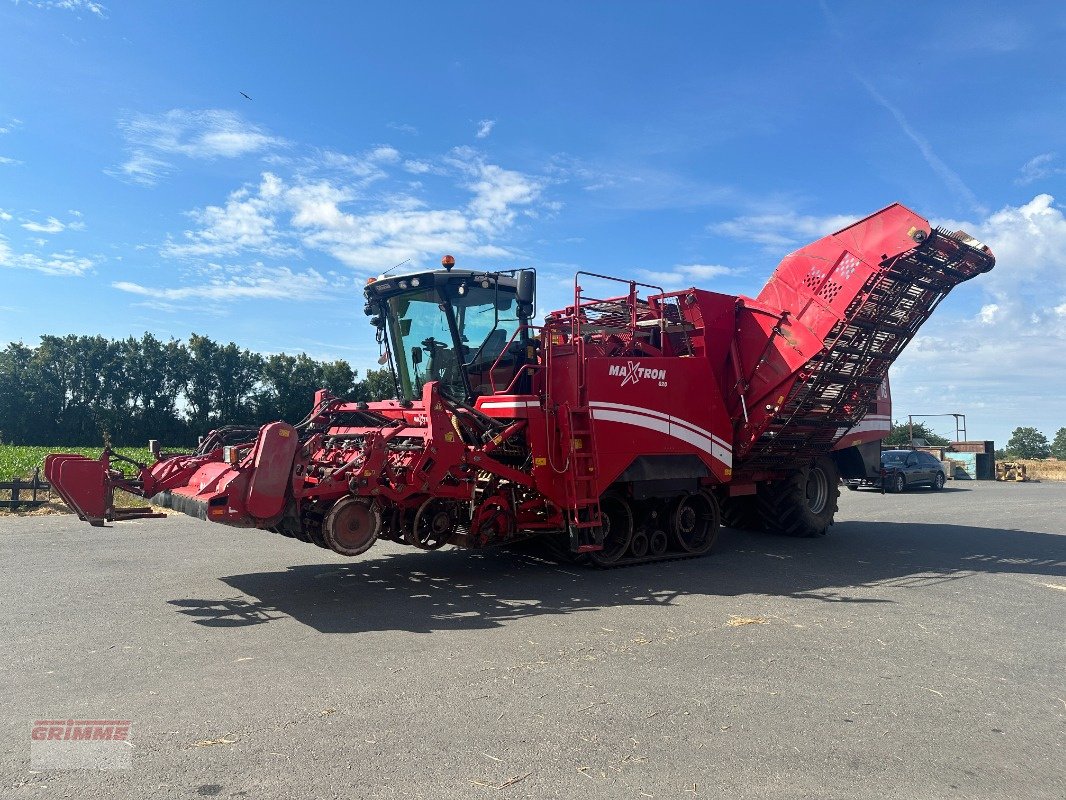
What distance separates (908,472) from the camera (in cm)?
2436

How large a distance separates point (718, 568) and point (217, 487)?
228 inches

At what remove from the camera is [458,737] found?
3.84 meters

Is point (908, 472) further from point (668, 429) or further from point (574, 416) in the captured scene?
point (574, 416)

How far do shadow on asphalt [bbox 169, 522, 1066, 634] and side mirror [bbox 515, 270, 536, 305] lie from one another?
3.16 metres

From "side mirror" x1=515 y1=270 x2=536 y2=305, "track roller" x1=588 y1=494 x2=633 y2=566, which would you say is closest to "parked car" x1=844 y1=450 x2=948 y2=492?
"track roller" x1=588 y1=494 x2=633 y2=566

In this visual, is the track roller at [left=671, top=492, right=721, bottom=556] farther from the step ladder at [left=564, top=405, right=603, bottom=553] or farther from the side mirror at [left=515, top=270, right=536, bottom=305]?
the side mirror at [left=515, top=270, right=536, bottom=305]

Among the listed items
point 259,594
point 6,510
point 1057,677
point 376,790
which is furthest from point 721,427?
point 6,510

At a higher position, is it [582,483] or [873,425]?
[873,425]

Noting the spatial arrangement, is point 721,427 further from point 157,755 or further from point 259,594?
point 157,755

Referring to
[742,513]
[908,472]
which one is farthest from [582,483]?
[908,472]

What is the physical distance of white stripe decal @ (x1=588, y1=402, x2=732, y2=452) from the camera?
8.41 meters

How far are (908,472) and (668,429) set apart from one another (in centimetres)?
→ 1906

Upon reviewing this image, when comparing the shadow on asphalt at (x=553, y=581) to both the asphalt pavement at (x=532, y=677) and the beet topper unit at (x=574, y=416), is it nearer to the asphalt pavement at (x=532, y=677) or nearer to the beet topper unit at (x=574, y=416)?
the asphalt pavement at (x=532, y=677)

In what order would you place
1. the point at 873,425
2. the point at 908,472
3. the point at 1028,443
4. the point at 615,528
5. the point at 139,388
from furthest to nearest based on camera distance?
the point at 1028,443, the point at 139,388, the point at 908,472, the point at 873,425, the point at 615,528
